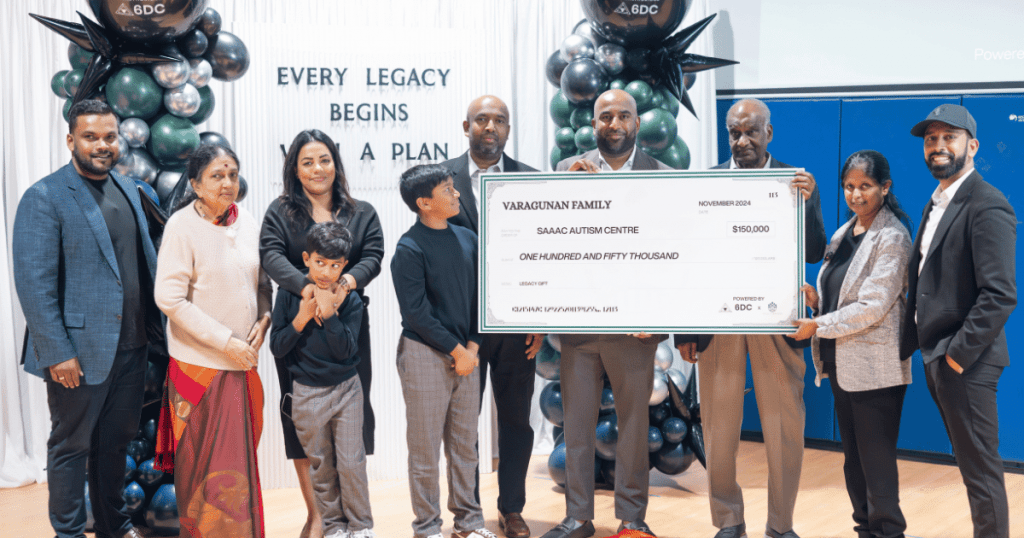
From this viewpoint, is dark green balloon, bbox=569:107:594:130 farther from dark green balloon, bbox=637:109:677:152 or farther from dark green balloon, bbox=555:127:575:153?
dark green balloon, bbox=637:109:677:152

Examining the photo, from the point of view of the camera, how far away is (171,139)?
401 cm

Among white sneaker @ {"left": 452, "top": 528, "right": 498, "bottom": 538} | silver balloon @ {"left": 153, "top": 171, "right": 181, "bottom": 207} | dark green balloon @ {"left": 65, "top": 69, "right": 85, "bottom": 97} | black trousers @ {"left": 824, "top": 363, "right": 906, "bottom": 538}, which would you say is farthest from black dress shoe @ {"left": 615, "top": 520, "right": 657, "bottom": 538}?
dark green balloon @ {"left": 65, "top": 69, "right": 85, "bottom": 97}

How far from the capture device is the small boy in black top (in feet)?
11.1

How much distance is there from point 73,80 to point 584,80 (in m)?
2.47

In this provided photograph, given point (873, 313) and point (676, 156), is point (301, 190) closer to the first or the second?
point (676, 156)

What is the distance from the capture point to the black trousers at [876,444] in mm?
3438

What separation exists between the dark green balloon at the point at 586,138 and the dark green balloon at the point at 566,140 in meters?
0.09

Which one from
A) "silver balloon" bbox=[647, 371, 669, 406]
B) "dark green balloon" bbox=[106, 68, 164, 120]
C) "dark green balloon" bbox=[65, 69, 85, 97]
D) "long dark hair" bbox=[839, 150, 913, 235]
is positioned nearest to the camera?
"long dark hair" bbox=[839, 150, 913, 235]

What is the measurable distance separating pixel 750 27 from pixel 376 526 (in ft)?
13.4

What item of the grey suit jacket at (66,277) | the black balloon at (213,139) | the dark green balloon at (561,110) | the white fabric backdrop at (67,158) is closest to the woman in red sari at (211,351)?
the grey suit jacket at (66,277)

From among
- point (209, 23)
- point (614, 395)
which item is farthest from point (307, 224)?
point (614, 395)

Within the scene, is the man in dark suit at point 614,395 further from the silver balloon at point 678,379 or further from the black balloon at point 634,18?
the silver balloon at point 678,379

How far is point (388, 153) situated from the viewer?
4.86 m

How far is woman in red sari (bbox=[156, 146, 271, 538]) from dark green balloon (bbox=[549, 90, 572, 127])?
6.50 ft
